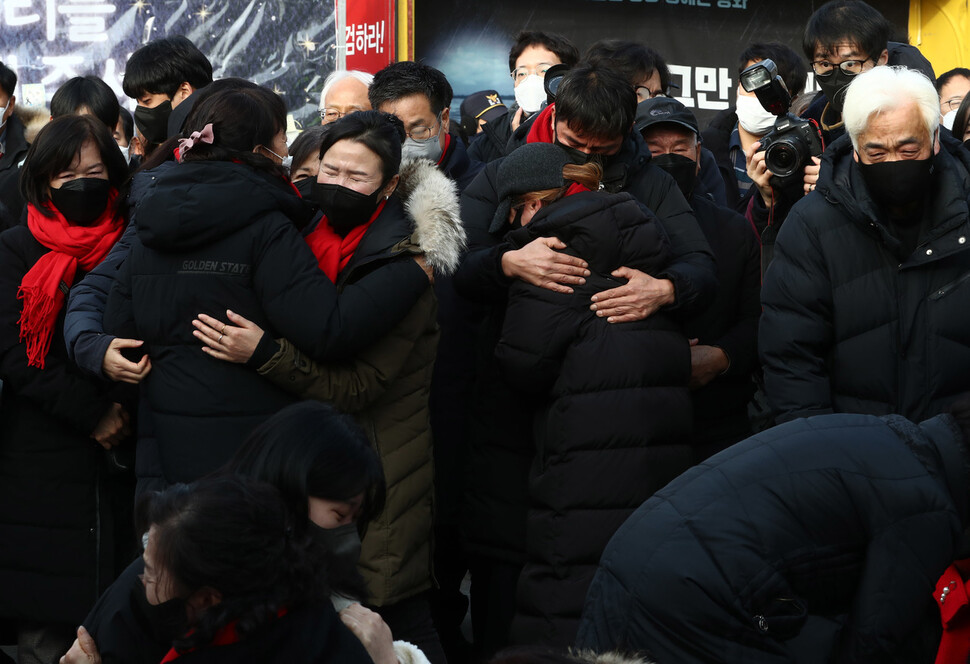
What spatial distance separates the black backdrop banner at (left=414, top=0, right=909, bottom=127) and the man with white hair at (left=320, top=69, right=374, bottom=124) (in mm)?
2983

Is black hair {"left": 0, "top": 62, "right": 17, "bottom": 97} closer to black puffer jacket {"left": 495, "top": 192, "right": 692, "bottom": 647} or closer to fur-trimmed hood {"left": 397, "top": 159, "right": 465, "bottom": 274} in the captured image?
fur-trimmed hood {"left": 397, "top": 159, "right": 465, "bottom": 274}

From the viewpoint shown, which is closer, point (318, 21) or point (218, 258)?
point (218, 258)

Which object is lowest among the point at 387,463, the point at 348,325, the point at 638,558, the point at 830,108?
the point at 387,463

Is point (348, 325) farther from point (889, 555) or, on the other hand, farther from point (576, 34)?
point (576, 34)

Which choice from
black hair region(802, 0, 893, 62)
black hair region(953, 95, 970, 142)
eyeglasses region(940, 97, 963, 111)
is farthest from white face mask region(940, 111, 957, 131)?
black hair region(802, 0, 893, 62)

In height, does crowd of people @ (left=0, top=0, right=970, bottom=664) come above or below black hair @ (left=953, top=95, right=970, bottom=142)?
below

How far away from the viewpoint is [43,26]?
281 inches

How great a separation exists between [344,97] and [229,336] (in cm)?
192

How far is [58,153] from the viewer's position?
367 centimetres

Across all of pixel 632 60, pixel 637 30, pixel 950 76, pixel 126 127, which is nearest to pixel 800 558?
pixel 632 60

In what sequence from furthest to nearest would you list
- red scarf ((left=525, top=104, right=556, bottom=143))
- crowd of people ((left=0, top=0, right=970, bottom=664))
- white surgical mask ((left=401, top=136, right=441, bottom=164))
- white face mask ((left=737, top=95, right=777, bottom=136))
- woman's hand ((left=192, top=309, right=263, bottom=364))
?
white face mask ((left=737, top=95, right=777, bottom=136)) < white surgical mask ((left=401, top=136, right=441, bottom=164)) < red scarf ((left=525, top=104, right=556, bottom=143)) < woman's hand ((left=192, top=309, right=263, bottom=364)) < crowd of people ((left=0, top=0, right=970, bottom=664))

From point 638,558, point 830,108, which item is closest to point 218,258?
point 638,558

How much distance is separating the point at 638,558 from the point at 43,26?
5.86 m

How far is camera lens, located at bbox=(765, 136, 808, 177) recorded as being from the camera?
3.94 m
